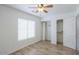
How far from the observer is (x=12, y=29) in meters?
2.42

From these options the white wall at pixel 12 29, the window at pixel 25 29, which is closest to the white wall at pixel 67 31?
the white wall at pixel 12 29

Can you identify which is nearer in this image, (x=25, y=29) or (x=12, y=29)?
(x=25, y=29)

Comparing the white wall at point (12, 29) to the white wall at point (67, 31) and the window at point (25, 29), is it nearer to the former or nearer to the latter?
the window at point (25, 29)

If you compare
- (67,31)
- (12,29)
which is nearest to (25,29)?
(12,29)

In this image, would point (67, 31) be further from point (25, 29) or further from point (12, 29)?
point (12, 29)

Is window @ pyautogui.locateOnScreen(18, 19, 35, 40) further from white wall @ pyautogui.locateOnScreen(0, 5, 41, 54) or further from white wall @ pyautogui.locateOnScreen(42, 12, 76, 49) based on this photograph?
white wall @ pyautogui.locateOnScreen(42, 12, 76, 49)

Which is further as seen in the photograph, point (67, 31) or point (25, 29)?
point (67, 31)

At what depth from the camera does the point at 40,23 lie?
2227mm

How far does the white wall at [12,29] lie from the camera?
2.15m

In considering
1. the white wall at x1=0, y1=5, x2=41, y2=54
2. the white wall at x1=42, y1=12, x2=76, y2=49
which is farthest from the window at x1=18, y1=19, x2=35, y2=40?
the white wall at x1=42, y1=12, x2=76, y2=49

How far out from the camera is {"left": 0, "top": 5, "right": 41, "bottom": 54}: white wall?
2.15m

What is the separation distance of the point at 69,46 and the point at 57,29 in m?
0.62
